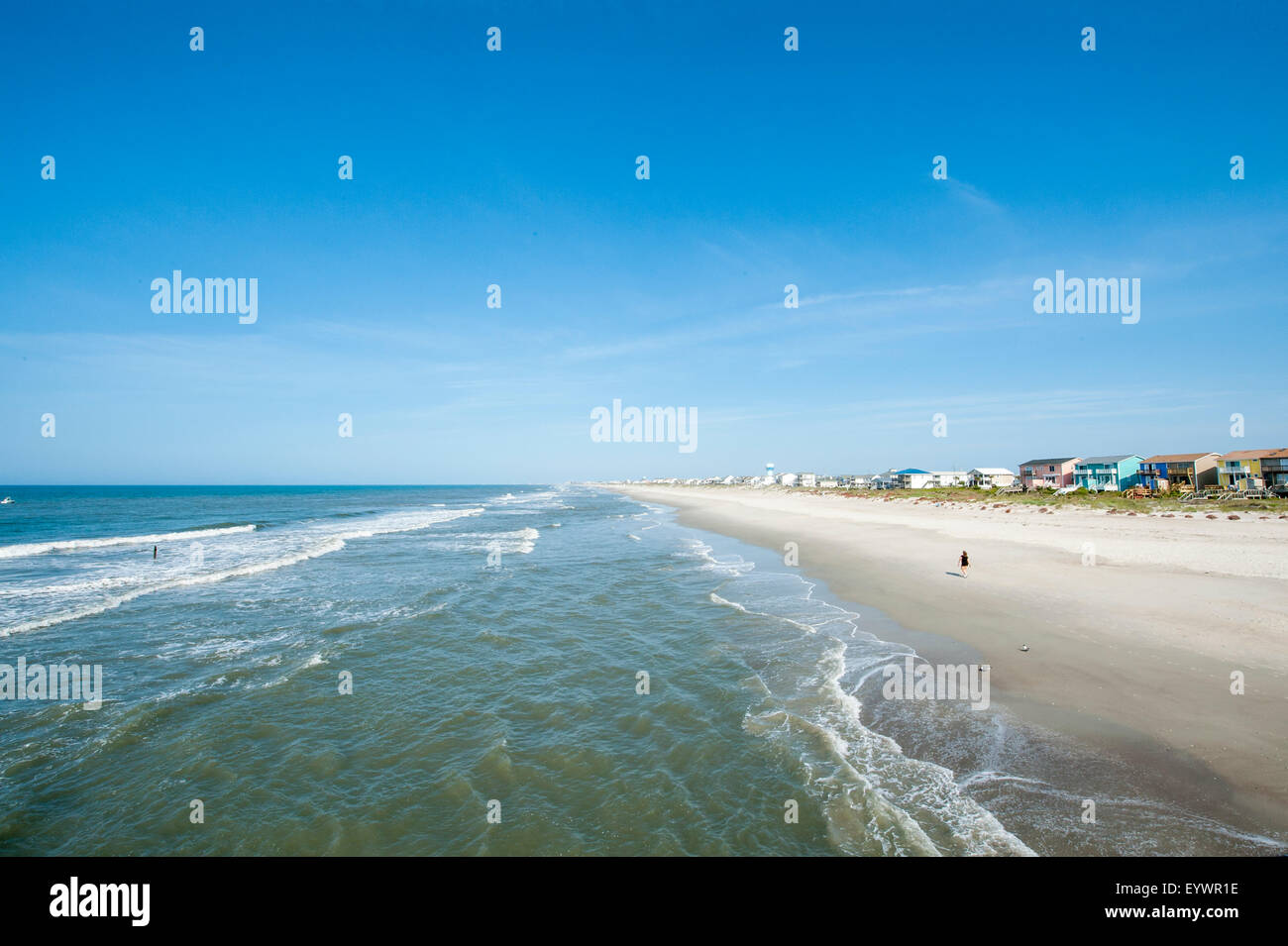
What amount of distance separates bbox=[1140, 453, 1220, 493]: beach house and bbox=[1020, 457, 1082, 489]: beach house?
13.8 meters

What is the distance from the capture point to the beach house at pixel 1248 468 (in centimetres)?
5955

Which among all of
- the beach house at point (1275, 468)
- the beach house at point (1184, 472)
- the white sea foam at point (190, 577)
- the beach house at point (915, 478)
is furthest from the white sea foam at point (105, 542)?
the beach house at point (915, 478)

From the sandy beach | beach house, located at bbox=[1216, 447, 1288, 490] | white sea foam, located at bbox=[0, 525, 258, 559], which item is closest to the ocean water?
the sandy beach

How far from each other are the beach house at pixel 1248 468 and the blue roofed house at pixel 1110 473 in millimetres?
9534

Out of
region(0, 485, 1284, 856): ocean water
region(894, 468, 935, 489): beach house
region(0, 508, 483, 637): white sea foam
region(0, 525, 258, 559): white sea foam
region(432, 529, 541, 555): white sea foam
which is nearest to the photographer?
region(0, 485, 1284, 856): ocean water

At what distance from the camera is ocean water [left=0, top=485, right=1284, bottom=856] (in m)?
7.34

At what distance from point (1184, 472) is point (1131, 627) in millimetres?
77529

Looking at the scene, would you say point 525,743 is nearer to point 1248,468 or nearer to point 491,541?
point 491,541

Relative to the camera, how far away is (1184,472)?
68938 millimetres

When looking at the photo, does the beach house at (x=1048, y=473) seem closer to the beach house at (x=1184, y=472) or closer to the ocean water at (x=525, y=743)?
the beach house at (x=1184, y=472)

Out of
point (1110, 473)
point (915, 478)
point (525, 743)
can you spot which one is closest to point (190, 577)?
point (525, 743)

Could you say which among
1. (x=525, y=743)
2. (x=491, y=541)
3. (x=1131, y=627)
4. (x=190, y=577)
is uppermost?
(x=1131, y=627)

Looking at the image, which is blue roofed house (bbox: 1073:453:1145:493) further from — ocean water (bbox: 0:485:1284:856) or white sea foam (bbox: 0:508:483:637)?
white sea foam (bbox: 0:508:483:637)
